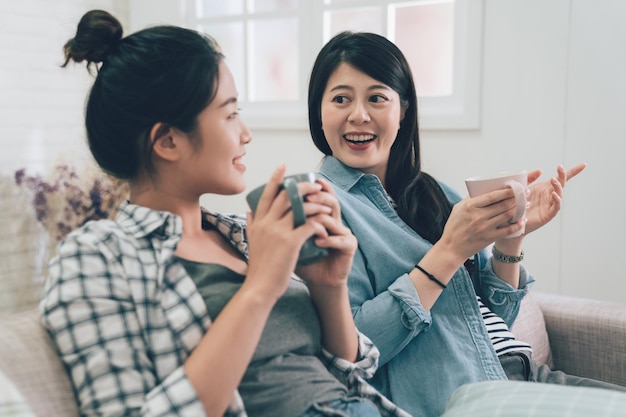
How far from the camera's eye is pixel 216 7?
3.68 m

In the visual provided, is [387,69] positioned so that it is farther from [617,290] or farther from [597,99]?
[617,290]

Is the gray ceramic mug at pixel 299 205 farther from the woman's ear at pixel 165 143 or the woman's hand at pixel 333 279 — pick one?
the woman's ear at pixel 165 143

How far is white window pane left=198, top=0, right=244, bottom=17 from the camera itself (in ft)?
11.9

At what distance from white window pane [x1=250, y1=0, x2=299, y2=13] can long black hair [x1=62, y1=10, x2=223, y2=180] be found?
7.76ft

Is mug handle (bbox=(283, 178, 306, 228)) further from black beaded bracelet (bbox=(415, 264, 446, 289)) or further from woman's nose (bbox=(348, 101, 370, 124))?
woman's nose (bbox=(348, 101, 370, 124))

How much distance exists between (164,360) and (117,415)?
88 mm

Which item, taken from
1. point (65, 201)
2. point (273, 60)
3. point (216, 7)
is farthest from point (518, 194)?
point (216, 7)

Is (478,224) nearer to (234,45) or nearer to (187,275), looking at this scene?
(187,275)

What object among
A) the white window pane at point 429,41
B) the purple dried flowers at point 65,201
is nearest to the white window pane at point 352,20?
the white window pane at point 429,41

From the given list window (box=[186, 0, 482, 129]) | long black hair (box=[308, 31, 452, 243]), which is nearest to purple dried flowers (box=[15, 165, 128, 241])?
window (box=[186, 0, 482, 129])

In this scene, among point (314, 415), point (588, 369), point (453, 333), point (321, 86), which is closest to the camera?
point (314, 415)

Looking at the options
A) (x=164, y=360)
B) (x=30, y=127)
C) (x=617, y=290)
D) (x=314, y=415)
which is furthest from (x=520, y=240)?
(x=30, y=127)

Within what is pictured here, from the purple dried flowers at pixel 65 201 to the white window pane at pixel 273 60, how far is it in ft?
2.88

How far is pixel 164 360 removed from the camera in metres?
0.91
